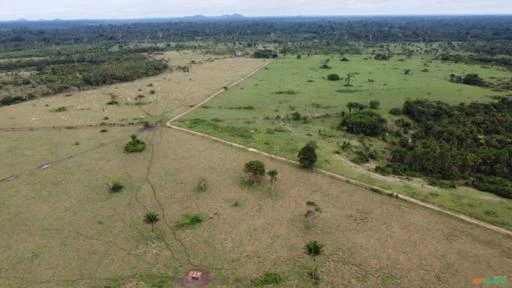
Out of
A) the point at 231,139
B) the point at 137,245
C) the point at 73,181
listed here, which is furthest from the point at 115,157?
the point at 137,245

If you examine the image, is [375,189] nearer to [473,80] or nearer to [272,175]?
[272,175]

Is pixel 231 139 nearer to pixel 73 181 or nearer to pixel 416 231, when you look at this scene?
pixel 73 181

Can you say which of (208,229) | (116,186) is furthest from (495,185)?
(116,186)

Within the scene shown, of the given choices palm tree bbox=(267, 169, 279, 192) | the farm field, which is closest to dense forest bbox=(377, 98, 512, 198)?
the farm field

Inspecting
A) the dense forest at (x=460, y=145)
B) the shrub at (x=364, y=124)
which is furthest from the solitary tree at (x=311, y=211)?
the shrub at (x=364, y=124)

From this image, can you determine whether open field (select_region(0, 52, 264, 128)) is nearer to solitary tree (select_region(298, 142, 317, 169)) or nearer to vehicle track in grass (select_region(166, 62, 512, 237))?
vehicle track in grass (select_region(166, 62, 512, 237))

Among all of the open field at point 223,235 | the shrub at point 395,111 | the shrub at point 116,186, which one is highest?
the shrub at point 395,111

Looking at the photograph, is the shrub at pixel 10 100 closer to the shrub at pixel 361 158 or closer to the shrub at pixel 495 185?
the shrub at pixel 361 158
